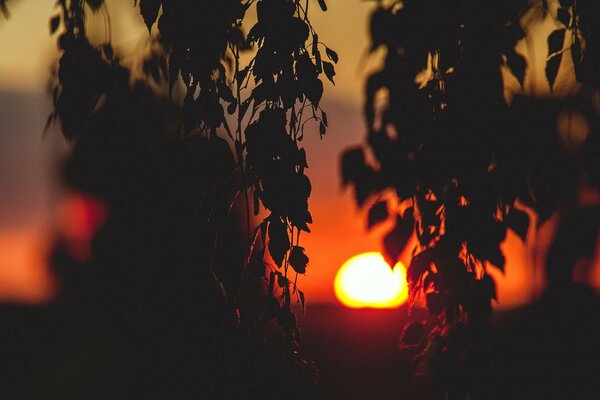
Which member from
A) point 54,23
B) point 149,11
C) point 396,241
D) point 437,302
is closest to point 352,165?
point 396,241

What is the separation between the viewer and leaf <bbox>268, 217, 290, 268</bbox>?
1.50 meters

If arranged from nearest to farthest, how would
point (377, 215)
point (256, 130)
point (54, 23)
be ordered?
1. point (256, 130)
2. point (377, 215)
3. point (54, 23)

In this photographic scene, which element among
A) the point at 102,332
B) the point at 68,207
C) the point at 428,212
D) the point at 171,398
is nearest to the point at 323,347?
the point at 102,332

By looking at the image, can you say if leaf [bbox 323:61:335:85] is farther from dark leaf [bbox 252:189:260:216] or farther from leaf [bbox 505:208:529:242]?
leaf [bbox 505:208:529:242]

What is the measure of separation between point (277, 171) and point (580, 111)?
1033 mm

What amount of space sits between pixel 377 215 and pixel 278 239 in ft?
1.39

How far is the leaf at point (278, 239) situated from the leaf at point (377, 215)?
0.38 m

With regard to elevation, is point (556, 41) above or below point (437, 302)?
above

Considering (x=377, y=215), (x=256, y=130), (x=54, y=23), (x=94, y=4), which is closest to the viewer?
(x=256, y=130)

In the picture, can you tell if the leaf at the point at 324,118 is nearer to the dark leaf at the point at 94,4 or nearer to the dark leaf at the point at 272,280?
the dark leaf at the point at 272,280

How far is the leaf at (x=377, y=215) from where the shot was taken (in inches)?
72.9

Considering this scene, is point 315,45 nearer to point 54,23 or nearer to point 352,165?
point 352,165

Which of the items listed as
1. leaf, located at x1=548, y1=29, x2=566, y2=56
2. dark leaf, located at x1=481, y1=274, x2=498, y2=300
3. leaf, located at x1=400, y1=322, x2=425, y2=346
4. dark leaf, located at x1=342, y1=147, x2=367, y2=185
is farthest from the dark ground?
leaf, located at x1=548, y1=29, x2=566, y2=56

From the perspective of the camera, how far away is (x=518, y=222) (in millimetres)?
1747
